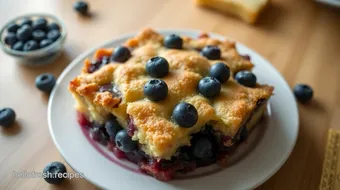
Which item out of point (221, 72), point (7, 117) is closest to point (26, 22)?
point (7, 117)

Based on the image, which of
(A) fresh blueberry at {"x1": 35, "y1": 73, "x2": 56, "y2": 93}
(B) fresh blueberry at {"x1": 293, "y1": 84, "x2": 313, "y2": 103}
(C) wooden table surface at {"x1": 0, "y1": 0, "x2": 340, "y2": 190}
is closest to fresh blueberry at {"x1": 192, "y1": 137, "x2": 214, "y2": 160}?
(C) wooden table surface at {"x1": 0, "y1": 0, "x2": 340, "y2": 190}

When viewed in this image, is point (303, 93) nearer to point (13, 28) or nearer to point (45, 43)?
point (45, 43)

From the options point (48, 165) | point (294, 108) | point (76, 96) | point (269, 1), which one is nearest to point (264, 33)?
point (269, 1)

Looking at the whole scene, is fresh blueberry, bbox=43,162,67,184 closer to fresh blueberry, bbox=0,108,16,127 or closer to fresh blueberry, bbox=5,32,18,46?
fresh blueberry, bbox=0,108,16,127

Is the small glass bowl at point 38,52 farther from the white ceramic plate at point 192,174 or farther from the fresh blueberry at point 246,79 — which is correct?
the fresh blueberry at point 246,79

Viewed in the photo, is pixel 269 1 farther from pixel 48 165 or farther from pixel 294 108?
pixel 48 165

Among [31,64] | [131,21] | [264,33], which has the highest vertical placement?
[264,33]
